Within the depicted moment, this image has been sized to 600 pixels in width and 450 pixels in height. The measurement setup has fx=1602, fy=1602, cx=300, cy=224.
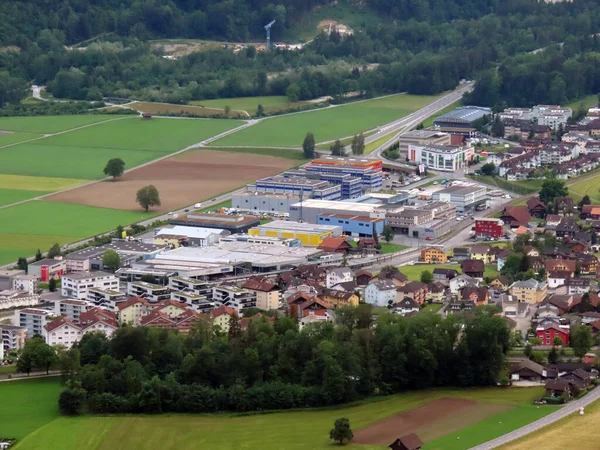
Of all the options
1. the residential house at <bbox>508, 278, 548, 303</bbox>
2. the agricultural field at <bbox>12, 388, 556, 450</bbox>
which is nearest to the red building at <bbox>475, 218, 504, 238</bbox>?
the residential house at <bbox>508, 278, 548, 303</bbox>

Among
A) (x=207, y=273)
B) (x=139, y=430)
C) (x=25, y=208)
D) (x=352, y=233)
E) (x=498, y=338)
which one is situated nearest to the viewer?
(x=139, y=430)

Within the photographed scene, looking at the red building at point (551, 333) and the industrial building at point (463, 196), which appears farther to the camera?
the industrial building at point (463, 196)

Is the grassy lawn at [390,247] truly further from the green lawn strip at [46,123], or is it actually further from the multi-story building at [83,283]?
the green lawn strip at [46,123]

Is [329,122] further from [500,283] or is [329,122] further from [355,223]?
[500,283]

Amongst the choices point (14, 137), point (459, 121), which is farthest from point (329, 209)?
point (14, 137)

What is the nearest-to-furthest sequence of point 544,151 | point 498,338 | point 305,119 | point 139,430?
point 139,430, point 498,338, point 544,151, point 305,119

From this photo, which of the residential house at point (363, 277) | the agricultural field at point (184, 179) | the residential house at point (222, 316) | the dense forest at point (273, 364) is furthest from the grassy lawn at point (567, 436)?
the agricultural field at point (184, 179)

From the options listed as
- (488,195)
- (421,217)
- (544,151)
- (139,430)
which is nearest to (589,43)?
(544,151)

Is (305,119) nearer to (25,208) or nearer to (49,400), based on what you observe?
(25,208)
